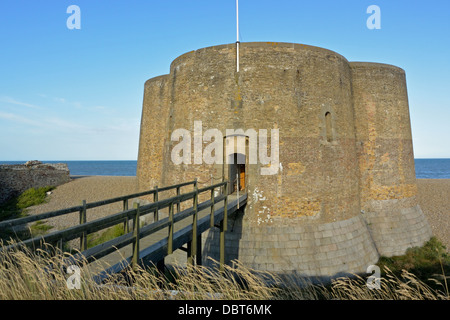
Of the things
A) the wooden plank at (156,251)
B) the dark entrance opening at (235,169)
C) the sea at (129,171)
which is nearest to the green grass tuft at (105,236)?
the dark entrance opening at (235,169)

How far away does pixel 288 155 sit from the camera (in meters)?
9.84

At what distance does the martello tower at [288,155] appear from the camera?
9516 millimetres

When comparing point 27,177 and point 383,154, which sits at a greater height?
point 383,154

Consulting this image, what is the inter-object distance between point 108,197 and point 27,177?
7104 millimetres

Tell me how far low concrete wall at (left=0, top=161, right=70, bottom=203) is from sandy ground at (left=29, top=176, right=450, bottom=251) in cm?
110

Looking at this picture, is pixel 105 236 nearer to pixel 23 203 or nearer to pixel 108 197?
pixel 108 197

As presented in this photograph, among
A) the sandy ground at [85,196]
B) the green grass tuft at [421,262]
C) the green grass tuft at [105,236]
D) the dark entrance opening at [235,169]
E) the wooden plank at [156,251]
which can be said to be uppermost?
the dark entrance opening at [235,169]

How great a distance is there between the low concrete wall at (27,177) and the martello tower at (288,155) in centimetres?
1697

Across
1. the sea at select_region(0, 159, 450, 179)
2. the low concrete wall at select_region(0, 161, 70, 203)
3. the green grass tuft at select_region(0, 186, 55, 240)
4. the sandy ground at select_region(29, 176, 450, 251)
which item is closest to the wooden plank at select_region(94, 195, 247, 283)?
Result: the sandy ground at select_region(29, 176, 450, 251)

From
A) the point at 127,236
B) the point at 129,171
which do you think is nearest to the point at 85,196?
the point at 127,236

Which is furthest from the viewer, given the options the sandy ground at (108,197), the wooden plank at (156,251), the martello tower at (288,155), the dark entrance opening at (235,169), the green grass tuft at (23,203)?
the green grass tuft at (23,203)

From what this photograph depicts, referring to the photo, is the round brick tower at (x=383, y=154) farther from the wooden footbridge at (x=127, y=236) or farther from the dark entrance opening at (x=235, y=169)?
the wooden footbridge at (x=127, y=236)

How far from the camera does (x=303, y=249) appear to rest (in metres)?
9.35
